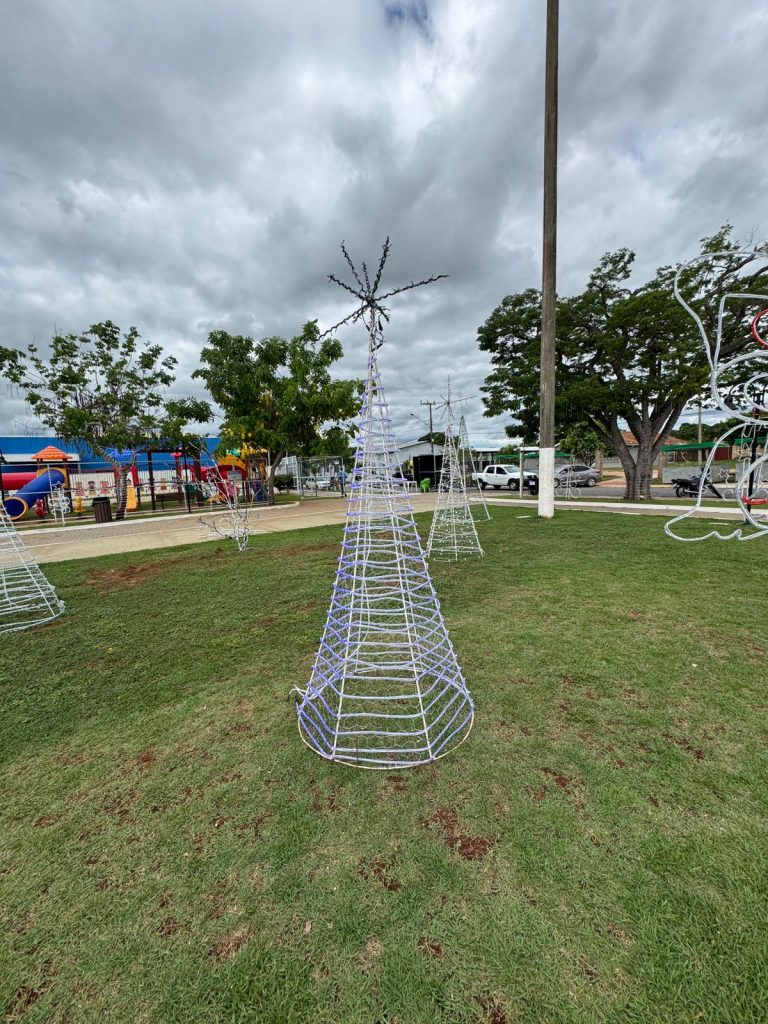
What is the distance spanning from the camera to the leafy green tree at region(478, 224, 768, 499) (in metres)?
10.6

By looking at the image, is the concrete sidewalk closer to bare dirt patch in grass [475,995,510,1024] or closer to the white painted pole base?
the white painted pole base

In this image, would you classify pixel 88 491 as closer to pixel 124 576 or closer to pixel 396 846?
pixel 124 576

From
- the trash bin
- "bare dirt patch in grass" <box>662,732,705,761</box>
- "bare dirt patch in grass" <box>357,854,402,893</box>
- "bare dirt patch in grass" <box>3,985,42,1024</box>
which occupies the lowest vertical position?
"bare dirt patch in grass" <box>3,985,42,1024</box>

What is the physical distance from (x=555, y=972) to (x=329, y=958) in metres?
0.63

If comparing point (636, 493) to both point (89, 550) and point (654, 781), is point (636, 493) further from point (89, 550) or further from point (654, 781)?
point (89, 550)

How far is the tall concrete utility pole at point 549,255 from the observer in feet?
29.3

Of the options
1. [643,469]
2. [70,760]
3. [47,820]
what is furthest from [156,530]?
[643,469]

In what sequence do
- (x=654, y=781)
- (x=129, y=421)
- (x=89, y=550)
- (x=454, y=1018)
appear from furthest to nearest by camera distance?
(x=129, y=421) → (x=89, y=550) → (x=654, y=781) → (x=454, y=1018)

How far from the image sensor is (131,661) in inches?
125

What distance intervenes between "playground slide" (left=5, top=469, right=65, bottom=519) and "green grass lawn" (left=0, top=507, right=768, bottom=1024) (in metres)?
14.8

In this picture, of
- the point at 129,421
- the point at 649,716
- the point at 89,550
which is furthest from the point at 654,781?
the point at 129,421

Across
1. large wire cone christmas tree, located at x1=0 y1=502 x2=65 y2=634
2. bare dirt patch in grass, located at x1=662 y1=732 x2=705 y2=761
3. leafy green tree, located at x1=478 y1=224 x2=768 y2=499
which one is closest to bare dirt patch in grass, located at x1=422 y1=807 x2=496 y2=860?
bare dirt patch in grass, located at x1=662 y1=732 x2=705 y2=761

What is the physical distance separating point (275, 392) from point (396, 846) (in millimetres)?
16268

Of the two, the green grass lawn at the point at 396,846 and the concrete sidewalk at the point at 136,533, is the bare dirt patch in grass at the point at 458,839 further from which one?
the concrete sidewalk at the point at 136,533
